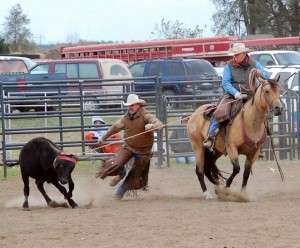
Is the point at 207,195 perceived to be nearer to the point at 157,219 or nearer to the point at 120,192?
the point at 120,192

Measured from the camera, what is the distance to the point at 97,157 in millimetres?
13641

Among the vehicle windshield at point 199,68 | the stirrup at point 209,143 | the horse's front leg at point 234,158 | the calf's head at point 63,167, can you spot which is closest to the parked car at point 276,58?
the vehicle windshield at point 199,68

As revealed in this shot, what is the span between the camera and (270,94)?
1052 cm

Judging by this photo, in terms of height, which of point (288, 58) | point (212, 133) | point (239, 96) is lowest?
point (212, 133)

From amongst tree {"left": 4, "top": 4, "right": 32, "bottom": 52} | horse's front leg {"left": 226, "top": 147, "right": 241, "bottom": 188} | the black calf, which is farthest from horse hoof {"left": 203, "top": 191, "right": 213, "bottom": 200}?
tree {"left": 4, "top": 4, "right": 32, "bottom": 52}

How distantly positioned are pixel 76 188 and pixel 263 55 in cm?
1554

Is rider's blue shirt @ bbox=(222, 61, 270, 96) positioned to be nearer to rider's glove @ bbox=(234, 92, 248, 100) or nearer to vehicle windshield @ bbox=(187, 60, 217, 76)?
rider's glove @ bbox=(234, 92, 248, 100)

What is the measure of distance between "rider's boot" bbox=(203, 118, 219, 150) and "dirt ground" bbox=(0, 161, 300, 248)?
712 mm

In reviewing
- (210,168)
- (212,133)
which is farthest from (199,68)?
(212,133)

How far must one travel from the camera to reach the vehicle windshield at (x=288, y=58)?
87.5ft

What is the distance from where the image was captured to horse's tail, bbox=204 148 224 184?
461 inches

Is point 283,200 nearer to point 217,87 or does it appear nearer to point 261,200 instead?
point 261,200

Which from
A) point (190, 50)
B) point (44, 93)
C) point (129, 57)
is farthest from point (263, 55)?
point (44, 93)

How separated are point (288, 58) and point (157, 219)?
61.2ft
